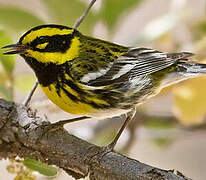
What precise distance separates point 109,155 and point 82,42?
521mm

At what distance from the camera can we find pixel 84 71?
61.9 inches

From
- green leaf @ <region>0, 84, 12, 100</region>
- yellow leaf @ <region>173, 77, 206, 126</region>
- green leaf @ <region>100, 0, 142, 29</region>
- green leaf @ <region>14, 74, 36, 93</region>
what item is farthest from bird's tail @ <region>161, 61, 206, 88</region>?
green leaf @ <region>0, 84, 12, 100</region>

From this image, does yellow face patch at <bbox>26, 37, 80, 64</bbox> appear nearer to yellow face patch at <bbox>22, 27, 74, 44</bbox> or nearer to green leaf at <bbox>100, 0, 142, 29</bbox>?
yellow face patch at <bbox>22, 27, 74, 44</bbox>

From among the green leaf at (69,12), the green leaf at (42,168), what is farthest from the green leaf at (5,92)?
the green leaf at (69,12)

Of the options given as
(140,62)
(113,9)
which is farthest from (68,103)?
(113,9)

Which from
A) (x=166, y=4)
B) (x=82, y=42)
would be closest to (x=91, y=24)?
(x=82, y=42)

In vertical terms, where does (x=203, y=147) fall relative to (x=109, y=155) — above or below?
above

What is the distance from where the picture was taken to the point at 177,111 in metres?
2.00

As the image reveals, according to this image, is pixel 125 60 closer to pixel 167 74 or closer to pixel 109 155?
pixel 167 74

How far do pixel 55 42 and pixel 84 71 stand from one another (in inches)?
5.2

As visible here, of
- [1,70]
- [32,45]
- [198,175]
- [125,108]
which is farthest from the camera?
[198,175]

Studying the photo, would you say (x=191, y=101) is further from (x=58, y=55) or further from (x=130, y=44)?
(x=58, y=55)

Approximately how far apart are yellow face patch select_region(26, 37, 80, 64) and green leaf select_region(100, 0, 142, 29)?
404mm

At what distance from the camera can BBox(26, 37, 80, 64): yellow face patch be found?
61.1 inches
